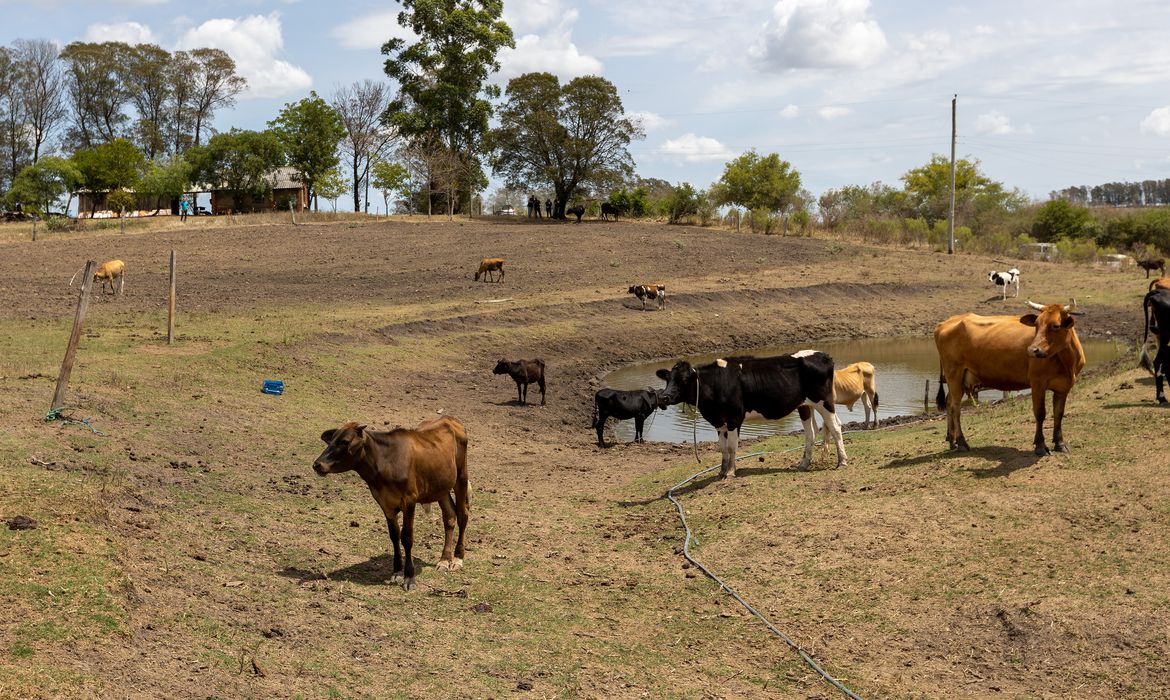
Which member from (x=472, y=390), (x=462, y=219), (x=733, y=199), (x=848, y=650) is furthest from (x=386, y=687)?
(x=733, y=199)

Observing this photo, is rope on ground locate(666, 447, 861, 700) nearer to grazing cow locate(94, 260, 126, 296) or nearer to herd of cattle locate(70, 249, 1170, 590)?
herd of cattle locate(70, 249, 1170, 590)

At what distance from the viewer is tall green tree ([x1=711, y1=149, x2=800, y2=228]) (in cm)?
8100

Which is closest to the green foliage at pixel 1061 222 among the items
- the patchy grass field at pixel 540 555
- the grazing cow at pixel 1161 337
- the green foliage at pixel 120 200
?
the patchy grass field at pixel 540 555

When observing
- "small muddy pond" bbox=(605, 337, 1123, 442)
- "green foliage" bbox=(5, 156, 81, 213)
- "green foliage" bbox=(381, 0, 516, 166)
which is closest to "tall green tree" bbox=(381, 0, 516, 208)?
"green foliage" bbox=(381, 0, 516, 166)

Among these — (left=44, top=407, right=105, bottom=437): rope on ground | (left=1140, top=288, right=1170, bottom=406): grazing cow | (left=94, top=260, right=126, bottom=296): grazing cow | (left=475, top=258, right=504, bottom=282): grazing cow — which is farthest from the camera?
(left=475, top=258, right=504, bottom=282): grazing cow

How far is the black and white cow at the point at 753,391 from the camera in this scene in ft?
49.1

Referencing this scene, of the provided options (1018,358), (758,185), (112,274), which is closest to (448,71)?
(758,185)

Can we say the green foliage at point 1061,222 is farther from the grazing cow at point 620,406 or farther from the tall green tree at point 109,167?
the tall green tree at point 109,167

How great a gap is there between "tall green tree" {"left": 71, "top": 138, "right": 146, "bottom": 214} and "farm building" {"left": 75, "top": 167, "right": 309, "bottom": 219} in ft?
3.86

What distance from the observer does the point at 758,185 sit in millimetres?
81188

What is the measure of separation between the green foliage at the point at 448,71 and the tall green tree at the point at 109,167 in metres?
19.8

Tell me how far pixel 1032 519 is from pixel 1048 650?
A: 255 cm

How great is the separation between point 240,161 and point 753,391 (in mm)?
70323

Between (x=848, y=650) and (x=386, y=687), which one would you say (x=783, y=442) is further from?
(x=386, y=687)
